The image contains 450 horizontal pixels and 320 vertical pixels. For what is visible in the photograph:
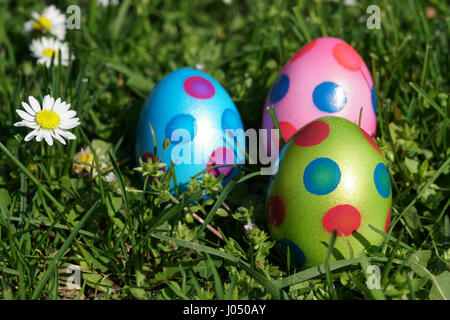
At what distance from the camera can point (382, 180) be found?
148 centimetres

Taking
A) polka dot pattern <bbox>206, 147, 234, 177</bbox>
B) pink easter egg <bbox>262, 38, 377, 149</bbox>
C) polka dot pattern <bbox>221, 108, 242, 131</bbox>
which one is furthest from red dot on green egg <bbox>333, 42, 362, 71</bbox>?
polka dot pattern <bbox>206, 147, 234, 177</bbox>

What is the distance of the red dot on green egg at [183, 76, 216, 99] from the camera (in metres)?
1.75

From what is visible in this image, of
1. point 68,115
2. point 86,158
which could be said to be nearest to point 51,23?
point 86,158

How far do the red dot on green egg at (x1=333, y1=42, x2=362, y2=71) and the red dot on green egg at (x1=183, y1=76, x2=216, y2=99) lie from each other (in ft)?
1.54

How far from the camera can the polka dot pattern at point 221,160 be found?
1.70 metres

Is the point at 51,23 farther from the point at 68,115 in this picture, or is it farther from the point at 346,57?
the point at 346,57

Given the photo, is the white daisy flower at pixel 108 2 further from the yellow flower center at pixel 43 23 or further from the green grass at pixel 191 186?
the yellow flower center at pixel 43 23

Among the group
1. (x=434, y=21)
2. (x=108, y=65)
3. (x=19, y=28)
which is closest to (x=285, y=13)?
(x=434, y=21)

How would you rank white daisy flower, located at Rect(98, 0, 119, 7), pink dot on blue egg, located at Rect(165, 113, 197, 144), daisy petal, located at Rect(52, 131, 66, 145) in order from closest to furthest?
daisy petal, located at Rect(52, 131, 66, 145) → pink dot on blue egg, located at Rect(165, 113, 197, 144) → white daisy flower, located at Rect(98, 0, 119, 7)

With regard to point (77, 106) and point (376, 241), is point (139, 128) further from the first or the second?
point (376, 241)

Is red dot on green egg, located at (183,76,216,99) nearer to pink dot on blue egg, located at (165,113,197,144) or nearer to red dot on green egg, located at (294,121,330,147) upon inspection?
pink dot on blue egg, located at (165,113,197,144)

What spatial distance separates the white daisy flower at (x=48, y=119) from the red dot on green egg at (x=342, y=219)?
823 mm

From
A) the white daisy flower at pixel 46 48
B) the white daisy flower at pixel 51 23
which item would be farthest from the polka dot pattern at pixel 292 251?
the white daisy flower at pixel 51 23

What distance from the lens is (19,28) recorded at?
104 inches
